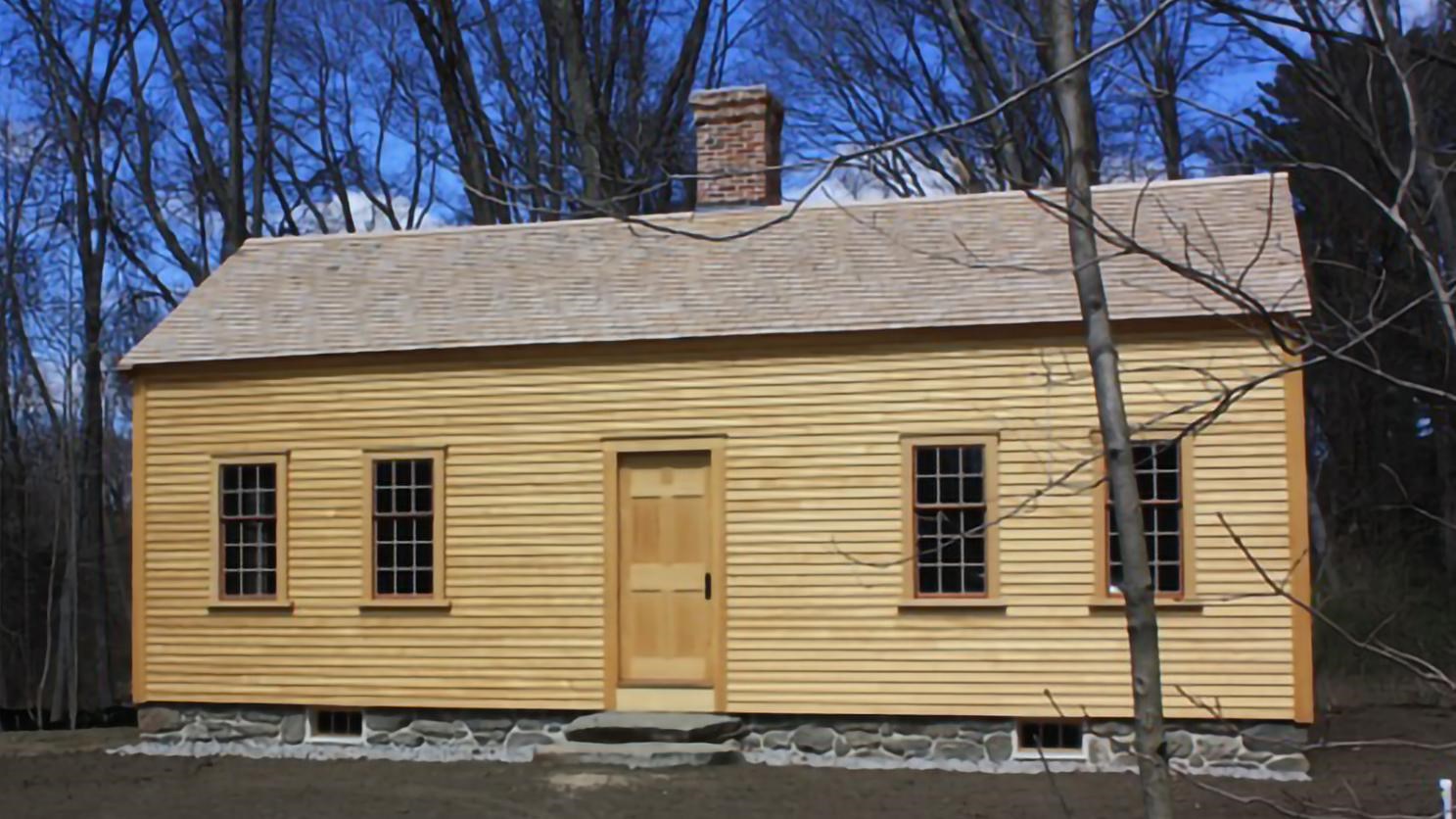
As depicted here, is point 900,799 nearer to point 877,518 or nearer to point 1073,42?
point 877,518

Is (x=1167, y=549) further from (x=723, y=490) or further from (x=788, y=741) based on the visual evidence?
(x=723, y=490)

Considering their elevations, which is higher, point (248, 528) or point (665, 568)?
point (248, 528)

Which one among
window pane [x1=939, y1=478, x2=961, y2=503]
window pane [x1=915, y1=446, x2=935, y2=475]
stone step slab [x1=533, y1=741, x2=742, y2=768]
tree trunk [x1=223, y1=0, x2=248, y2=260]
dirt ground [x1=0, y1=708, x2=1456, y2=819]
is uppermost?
tree trunk [x1=223, y1=0, x2=248, y2=260]

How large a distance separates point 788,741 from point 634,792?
1942 mm

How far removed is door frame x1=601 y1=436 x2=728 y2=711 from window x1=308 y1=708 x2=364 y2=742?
2.56 meters

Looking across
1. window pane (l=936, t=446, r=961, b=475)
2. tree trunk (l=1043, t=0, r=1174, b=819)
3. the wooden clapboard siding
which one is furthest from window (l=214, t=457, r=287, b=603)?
tree trunk (l=1043, t=0, r=1174, b=819)

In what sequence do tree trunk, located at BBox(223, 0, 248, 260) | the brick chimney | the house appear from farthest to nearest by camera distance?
tree trunk, located at BBox(223, 0, 248, 260) → the brick chimney → the house

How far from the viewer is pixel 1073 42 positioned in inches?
200

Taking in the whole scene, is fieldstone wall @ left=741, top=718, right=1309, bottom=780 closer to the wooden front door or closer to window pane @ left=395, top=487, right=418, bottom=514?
the wooden front door

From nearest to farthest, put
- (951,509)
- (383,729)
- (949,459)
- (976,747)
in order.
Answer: (976,747) < (951,509) < (949,459) < (383,729)

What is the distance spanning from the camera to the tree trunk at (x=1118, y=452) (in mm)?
4742

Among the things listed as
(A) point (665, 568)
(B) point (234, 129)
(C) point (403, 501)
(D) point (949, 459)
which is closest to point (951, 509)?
(D) point (949, 459)

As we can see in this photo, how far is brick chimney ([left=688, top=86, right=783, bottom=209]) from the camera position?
1622 centimetres

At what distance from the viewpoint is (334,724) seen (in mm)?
15688
